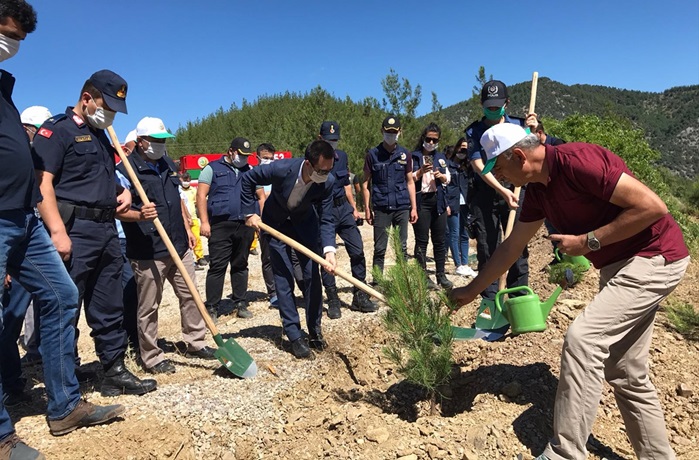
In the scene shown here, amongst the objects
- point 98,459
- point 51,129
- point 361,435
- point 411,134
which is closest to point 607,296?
point 361,435

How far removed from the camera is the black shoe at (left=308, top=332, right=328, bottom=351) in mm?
3898

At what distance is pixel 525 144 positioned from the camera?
2.10 m

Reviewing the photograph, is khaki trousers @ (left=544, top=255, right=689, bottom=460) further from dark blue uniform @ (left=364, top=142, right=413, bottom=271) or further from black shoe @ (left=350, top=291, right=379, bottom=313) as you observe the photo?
dark blue uniform @ (left=364, top=142, right=413, bottom=271)

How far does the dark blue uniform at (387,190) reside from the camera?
4.98 metres

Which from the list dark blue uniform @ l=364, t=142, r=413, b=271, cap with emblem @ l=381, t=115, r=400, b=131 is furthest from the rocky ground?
cap with emblem @ l=381, t=115, r=400, b=131

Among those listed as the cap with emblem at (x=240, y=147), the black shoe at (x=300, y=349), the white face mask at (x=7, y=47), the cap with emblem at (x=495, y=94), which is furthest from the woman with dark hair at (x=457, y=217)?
the white face mask at (x=7, y=47)

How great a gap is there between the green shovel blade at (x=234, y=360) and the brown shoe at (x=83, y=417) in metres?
0.82

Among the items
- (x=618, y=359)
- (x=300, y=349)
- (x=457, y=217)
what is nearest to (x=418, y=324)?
(x=618, y=359)

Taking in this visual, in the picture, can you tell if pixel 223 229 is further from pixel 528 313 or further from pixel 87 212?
pixel 528 313

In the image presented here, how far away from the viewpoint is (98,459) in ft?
7.71

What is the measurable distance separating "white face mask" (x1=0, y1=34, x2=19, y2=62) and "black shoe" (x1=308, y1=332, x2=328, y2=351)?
283cm

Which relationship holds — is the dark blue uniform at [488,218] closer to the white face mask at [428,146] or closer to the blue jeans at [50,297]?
the white face mask at [428,146]

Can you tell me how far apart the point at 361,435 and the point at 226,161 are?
3.68 meters

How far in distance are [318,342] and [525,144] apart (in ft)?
8.34
